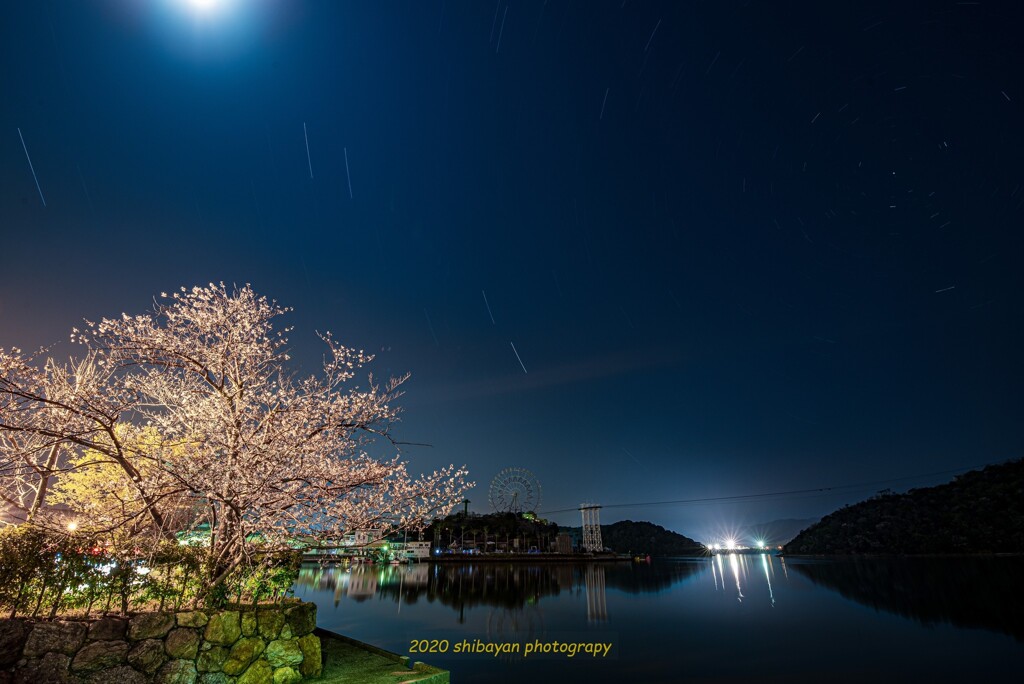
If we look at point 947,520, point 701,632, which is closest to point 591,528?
point 947,520

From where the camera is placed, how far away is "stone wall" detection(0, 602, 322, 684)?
812 centimetres

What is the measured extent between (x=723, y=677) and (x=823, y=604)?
3181cm

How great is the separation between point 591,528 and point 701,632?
136 metres

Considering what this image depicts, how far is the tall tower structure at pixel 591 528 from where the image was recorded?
155875 millimetres

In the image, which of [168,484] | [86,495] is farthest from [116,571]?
[86,495]

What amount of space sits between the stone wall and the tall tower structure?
157 meters

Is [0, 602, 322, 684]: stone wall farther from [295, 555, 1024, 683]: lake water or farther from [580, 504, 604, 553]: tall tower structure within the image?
[580, 504, 604, 553]: tall tower structure

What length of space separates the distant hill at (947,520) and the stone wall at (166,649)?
159 m

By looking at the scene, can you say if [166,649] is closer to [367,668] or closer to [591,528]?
[367,668]

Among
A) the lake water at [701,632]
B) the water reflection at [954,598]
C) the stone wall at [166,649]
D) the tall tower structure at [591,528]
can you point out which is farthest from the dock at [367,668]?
the tall tower structure at [591,528]

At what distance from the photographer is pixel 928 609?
37844mm

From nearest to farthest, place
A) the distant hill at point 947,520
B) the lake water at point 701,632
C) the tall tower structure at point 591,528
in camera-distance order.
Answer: the lake water at point 701,632 → the distant hill at point 947,520 → the tall tower structure at point 591,528

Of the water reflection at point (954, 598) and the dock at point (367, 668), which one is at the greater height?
the dock at point (367, 668)

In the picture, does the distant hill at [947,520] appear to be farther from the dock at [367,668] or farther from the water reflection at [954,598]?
the dock at [367,668]
